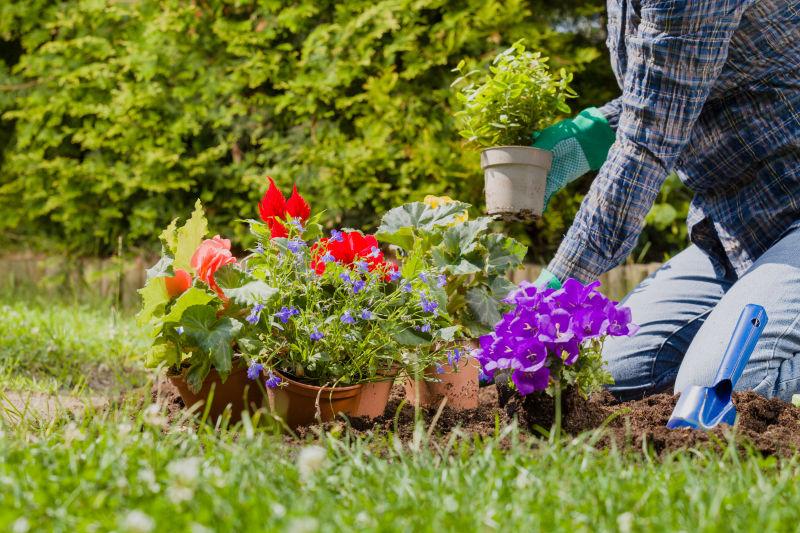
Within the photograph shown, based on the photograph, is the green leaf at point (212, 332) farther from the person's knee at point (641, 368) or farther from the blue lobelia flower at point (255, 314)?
the person's knee at point (641, 368)

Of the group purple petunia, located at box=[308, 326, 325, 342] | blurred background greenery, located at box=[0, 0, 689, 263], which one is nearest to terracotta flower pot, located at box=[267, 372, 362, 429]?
purple petunia, located at box=[308, 326, 325, 342]

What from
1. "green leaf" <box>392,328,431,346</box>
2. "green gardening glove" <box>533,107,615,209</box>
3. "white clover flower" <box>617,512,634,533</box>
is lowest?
"white clover flower" <box>617,512,634,533</box>

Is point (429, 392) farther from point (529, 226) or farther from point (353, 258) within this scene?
point (529, 226)

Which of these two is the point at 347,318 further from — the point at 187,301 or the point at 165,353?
the point at 165,353

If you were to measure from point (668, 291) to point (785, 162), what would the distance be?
1.81ft

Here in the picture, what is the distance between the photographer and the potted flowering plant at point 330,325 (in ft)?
6.16

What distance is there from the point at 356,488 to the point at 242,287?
0.67 meters

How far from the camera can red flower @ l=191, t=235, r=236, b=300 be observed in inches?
76.1

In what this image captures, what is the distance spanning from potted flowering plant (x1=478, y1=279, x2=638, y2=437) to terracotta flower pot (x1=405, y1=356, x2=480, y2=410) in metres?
0.37

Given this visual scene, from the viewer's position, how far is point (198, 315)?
185cm

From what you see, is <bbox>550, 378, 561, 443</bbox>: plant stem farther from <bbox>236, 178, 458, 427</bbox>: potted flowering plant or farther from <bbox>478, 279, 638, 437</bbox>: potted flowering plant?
<bbox>236, 178, 458, 427</bbox>: potted flowering plant

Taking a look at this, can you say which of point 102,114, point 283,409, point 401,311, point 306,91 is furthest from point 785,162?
point 102,114

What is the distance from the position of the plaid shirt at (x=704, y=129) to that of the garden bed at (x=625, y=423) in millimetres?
369

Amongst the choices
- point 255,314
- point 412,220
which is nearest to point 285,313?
point 255,314
